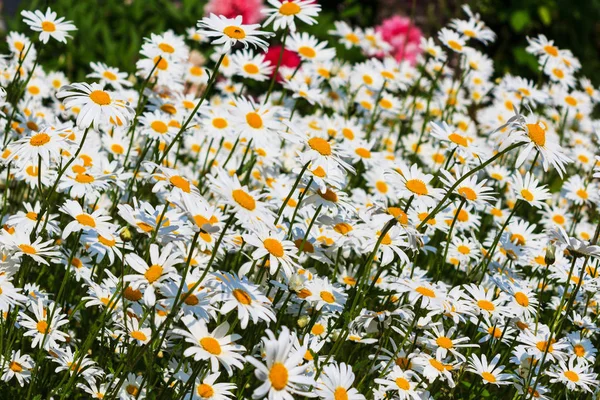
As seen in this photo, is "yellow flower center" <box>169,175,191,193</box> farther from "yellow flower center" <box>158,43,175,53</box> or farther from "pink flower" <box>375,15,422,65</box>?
"pink flower" <box>375,15,422,65</box>

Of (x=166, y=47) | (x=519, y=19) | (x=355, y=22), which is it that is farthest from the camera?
(x=355, y=22)

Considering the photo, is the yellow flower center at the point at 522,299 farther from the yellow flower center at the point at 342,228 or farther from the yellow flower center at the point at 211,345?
the yellow flower center at the point at 211,345

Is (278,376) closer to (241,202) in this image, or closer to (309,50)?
(241,202)

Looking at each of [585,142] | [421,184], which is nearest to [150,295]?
[421,184]

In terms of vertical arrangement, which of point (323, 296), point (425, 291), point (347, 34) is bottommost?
point (323, 296)

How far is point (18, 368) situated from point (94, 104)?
0.73 metres

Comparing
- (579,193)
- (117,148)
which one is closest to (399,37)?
(579,193)

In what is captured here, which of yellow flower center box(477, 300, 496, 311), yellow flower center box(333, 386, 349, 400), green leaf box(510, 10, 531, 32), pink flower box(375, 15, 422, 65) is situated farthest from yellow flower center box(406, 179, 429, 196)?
green leaf box(510, 10, 531, 32)

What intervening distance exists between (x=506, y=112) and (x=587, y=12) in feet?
11.4

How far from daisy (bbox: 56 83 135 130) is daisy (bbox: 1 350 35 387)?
2.15ft

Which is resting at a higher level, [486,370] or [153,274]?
[486,370]

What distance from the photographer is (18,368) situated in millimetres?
2027

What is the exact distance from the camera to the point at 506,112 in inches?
177

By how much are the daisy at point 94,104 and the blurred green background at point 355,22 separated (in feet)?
10.6
